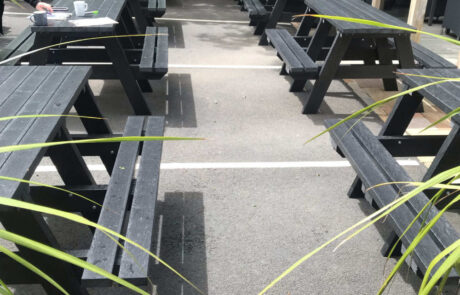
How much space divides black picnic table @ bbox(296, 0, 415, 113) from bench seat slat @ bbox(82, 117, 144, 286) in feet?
6.95

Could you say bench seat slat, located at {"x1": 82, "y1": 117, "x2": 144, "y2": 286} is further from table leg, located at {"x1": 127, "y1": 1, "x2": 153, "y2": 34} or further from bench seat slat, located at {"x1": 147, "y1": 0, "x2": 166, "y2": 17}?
table leg, located at {"x1": 127, "y1": 1, "x2": 153, "y2": 34}

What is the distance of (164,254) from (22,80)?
50.0 inches

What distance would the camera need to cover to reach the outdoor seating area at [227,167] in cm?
206

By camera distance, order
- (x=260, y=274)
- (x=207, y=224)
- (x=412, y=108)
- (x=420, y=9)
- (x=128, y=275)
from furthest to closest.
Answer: (x=420, y=9) < (x=412, y=108) < (x=207, y=224) < (x=260, y=274) < (x=128, y=275)

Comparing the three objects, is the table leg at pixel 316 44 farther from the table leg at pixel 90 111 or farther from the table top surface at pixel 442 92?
the table leg at pixel 90 111

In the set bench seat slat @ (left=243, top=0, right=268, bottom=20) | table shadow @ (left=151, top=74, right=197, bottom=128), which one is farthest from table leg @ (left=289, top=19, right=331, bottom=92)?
bench seat slat @ (left=243, top=0, right=268, bottom=20)

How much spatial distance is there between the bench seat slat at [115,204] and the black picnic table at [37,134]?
9.2 inches

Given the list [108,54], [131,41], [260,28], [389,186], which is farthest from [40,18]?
[260,28]

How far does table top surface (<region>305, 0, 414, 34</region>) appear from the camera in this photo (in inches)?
168

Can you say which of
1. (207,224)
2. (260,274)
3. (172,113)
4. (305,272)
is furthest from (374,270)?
(172,113)

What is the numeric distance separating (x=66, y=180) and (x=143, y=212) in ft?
2.64

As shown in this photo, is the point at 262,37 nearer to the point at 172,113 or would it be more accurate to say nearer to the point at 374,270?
the point at 172,113

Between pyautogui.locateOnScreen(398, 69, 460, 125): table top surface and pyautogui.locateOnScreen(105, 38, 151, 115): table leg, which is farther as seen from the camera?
pyautogui.locateOnScreen(105, 38, 151, 115): table leg

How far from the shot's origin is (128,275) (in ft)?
6.06
